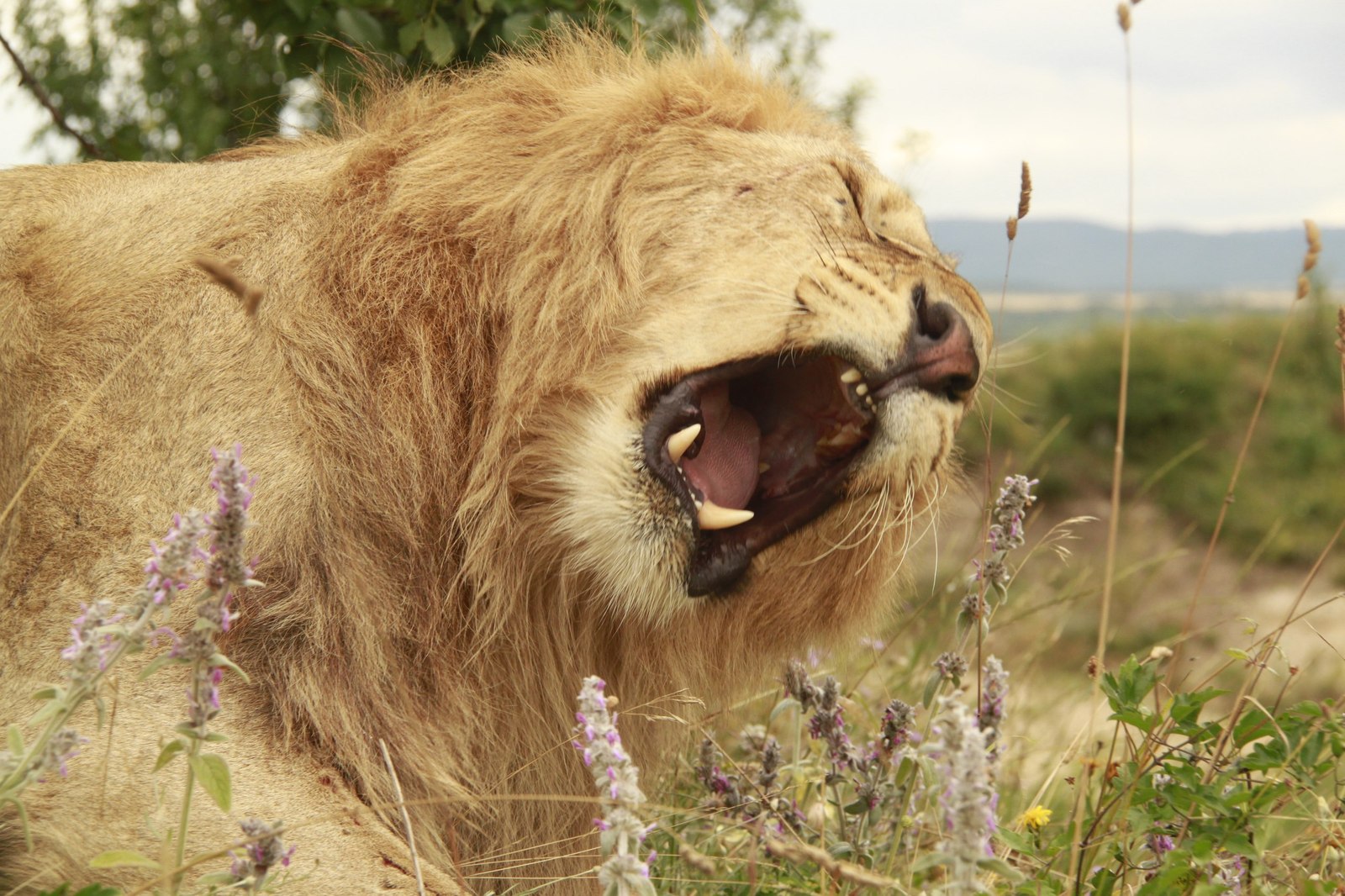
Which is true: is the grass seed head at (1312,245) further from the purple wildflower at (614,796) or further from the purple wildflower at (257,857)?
the purple wildflower at (257,857)

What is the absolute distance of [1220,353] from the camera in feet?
49.5

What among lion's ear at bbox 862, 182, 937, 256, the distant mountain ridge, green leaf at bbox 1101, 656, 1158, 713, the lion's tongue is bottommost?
the distant mountain ridge

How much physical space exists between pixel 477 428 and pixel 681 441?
1.44 ft

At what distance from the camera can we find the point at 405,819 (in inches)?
81.7

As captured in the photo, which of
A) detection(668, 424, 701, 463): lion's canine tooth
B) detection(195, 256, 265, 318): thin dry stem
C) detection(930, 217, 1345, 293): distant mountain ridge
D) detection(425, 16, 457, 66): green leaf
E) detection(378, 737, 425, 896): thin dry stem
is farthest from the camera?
detection(425, 16, 457, 66): green leaf

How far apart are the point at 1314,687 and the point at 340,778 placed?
8.78 meters

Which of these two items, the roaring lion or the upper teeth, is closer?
the roaring lion

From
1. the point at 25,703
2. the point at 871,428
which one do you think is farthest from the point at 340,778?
the point at 871,428

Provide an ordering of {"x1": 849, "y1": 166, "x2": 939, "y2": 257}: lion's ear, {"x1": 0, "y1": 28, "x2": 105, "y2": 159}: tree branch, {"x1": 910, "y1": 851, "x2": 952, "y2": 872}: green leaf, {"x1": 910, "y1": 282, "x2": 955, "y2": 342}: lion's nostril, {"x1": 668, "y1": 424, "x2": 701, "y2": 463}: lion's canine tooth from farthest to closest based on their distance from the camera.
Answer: {"x1": 0, "y1": 28, "x2": 105, "y2": 159}: tree branch, {"x1": 849, "y1": 166, "x2": 939, "y2": 257}: lion's ear, {"x1": 910, "y1": 282, "x2": 955, "y2": 342}: lion's nostril, {"x1": 668, "y1": 424, "x2": 701, "y2": 463}: lion's canine tooth, {"x1": 910, "y1": 851, "x2": 952, "y2": 872}: green leaf

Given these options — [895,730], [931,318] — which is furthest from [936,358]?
[895,730]

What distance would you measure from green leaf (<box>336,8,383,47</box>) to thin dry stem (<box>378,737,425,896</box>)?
2055 millimetres

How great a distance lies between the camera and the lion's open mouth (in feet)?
8.04

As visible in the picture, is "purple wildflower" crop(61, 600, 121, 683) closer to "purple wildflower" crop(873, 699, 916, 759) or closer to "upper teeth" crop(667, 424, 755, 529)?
"upper teeth" crop(667, 424, 755, 529)

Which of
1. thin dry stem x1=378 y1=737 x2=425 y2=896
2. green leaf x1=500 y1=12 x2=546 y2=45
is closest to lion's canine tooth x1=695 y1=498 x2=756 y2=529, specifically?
thin dry stem x1=378 y1=737 x2=425 y2=896
